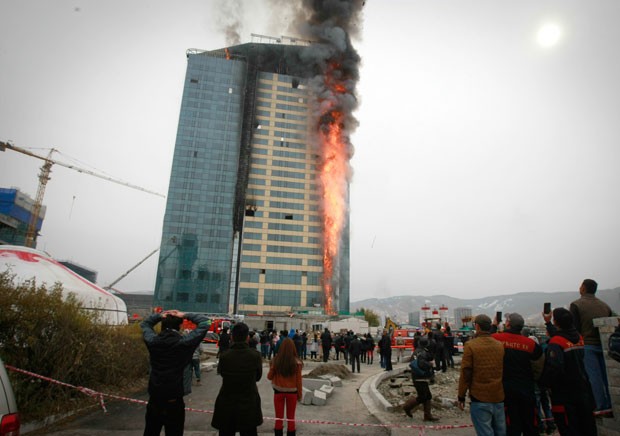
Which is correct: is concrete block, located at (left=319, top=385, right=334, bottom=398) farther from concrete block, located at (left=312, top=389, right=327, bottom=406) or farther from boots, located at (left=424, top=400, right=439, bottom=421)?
boots, located at (left=424, top=400, right=439, bottom=421)

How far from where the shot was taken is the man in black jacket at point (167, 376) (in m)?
3.98

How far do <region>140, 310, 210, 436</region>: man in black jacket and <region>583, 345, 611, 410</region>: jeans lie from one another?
5.34 metres

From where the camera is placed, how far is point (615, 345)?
4320 millimetres

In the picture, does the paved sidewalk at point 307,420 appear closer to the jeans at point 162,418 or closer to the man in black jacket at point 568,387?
the man in black jacket at point 568,387

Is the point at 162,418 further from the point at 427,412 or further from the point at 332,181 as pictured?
the point at 332,181

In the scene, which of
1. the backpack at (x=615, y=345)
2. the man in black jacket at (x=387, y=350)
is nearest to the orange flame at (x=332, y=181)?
the man in black jacket at (x=387, y=350)

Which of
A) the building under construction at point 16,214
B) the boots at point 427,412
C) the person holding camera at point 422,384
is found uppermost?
the building under construction at point 16,214

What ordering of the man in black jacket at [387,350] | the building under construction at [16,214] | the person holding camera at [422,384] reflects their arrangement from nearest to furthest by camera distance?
the person holding camera at [422,384] → the man in black jacket at [387,350] → the building under construction at [16,214]

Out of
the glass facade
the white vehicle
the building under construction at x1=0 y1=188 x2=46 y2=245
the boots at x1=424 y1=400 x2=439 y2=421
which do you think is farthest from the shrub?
the building under construction at x1=0 y1=188 x2=46 y2=245

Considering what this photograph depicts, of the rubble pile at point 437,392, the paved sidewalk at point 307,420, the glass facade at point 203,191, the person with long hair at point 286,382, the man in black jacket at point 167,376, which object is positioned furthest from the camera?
the glass facade at point 203,191

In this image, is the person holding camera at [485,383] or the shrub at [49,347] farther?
the shrub at [49,347]

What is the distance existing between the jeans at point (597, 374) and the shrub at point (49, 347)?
366 inches

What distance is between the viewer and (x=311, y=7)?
208 ft

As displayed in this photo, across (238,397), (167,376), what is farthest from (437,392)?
(167,376)
